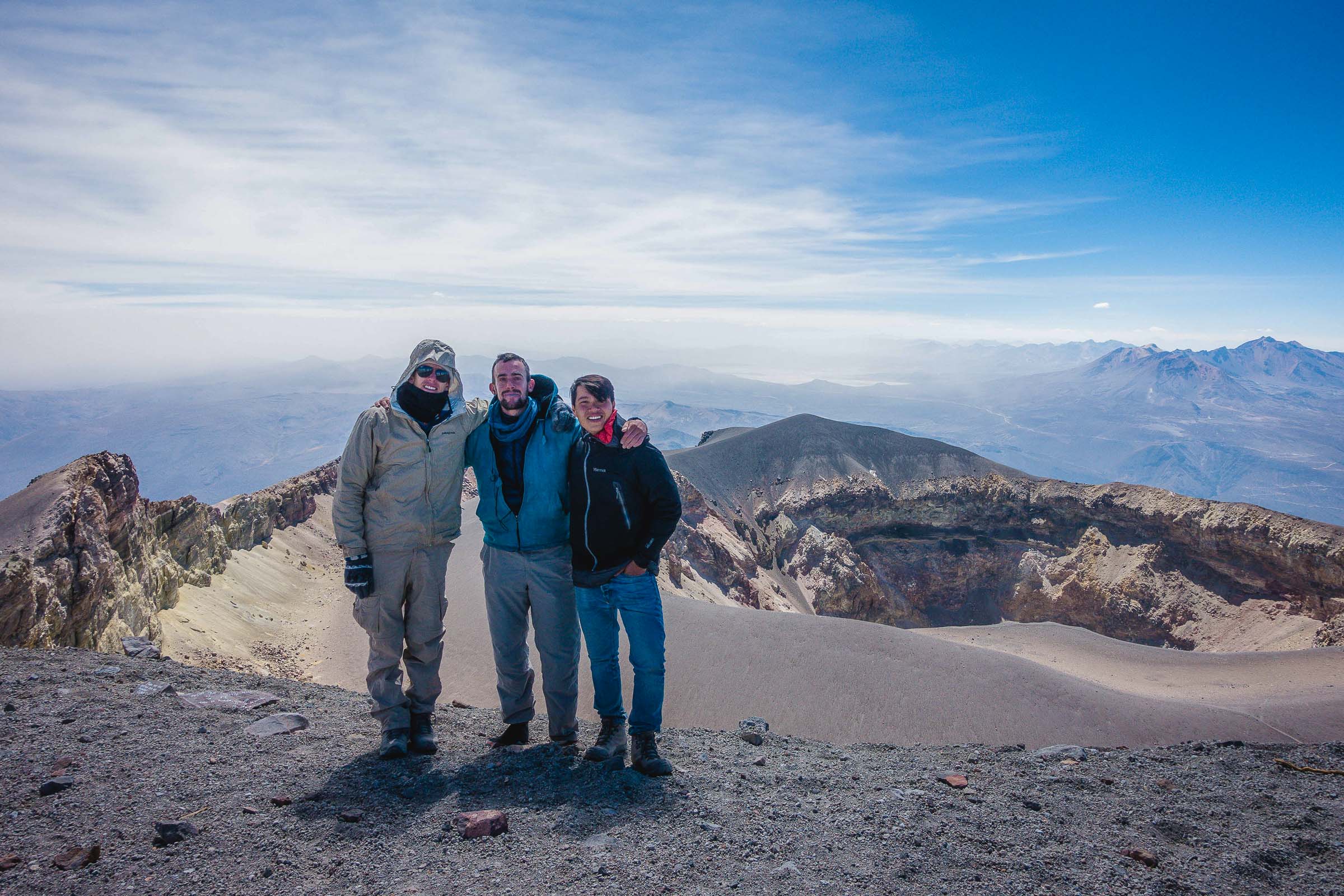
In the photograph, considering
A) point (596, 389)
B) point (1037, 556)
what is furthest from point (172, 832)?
point (1037, 556)

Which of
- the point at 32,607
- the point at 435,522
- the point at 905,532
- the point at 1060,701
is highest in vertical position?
the point at 435,522

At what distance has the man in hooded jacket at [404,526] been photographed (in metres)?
4.28

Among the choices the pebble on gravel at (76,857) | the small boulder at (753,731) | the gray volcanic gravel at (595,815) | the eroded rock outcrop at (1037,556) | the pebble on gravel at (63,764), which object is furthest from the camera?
the eroded rock outcrop at (1037,556)

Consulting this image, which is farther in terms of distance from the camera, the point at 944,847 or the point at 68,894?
the point at 944,847

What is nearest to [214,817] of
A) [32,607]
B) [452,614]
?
[32,607]

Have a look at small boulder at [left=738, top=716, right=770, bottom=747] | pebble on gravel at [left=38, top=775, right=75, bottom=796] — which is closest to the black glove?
pebble on gravel at [left=38, top=775, right=75, bottom=796]

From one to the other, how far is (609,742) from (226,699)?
3.07 meters

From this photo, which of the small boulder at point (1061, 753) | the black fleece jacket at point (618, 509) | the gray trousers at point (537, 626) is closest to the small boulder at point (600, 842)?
the gray trousers at point (537, 626)

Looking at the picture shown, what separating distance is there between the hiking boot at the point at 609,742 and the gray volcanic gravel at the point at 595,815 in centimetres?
9

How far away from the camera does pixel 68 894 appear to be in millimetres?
2564

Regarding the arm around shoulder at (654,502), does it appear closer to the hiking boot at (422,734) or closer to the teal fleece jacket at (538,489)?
the teal fleece jacket at (538,489)

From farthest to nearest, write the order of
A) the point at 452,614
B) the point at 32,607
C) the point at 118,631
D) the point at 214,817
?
the point at 452,614 → the point at 118,631 → the point at 32,607 → the point at 214,817

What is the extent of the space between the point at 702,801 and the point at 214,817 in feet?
8.40

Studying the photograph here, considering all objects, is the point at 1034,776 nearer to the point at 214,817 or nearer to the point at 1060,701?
the point at 214,817
